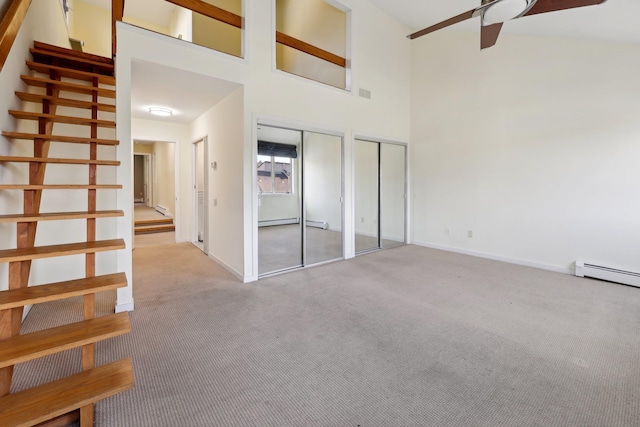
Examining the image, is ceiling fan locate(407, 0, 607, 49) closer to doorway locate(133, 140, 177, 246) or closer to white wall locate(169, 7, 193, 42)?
white wall locate(169, 7, 193, 42)

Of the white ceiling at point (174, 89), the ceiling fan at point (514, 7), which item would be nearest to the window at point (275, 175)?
the white ceiling at point (174, 89)

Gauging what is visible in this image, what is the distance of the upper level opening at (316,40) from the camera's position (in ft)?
16.0

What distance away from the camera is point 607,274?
379 centimetres

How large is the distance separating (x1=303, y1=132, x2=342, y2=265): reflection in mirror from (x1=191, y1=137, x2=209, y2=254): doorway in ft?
6.12

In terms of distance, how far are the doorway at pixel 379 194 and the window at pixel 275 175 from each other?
126cm

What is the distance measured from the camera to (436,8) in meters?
4.64

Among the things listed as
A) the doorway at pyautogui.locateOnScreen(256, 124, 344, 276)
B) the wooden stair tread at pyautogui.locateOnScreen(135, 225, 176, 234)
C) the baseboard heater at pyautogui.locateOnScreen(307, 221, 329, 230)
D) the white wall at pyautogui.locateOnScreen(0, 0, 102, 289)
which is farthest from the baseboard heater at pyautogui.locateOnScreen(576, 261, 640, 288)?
the wooden stair tread at pyautogui.locateOnScreen(135, 225, 176, 234)

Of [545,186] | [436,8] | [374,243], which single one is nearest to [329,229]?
[374,243]

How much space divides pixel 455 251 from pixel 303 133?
3684 millimetres

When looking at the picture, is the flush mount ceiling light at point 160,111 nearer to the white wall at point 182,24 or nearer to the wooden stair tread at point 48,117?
the white wall at point 182,24

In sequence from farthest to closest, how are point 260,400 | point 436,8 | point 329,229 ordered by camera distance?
point 329,229 → point 436,8 → point 260,400

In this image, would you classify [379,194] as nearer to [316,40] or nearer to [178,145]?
[316,40]

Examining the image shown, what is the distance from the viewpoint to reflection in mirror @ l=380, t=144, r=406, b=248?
5.88m

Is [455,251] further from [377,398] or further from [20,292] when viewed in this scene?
[20,292]
